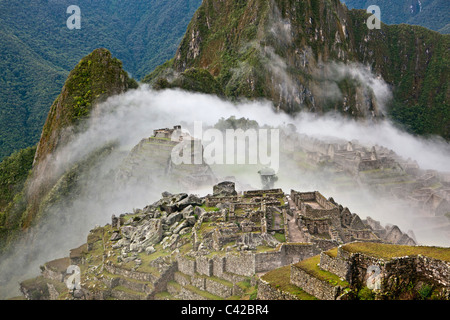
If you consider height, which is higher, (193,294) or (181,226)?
(181,226)

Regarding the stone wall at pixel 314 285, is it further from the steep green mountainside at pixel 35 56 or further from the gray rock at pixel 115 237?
the steep green mountainside at pixel 35 56

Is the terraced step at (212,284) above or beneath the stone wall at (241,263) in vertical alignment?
beneath

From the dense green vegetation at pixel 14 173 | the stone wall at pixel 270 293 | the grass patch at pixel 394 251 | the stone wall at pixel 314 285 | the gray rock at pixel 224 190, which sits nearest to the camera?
the stone wall at pixel 314 285

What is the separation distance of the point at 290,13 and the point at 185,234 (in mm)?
157747

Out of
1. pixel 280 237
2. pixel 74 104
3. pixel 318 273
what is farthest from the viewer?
pixel 74 104

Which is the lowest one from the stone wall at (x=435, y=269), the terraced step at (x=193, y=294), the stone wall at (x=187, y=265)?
the terraced step at (x=193, y=294)

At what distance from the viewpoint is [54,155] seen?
269ft

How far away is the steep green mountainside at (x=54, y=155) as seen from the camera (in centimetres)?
7450

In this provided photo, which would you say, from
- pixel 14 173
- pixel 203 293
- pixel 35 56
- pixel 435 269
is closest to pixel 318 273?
pixel 435 269

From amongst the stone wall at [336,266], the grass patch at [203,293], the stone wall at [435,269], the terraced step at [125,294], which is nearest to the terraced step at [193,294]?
the grass patch at [203,293]

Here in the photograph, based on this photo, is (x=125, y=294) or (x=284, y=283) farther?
(x=125, y=294)

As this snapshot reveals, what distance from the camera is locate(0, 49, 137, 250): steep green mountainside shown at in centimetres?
7450

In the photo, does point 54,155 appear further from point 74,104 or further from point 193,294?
point 193,294

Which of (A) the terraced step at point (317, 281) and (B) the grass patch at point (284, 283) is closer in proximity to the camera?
(A) the terraced step at point (317, 281)
